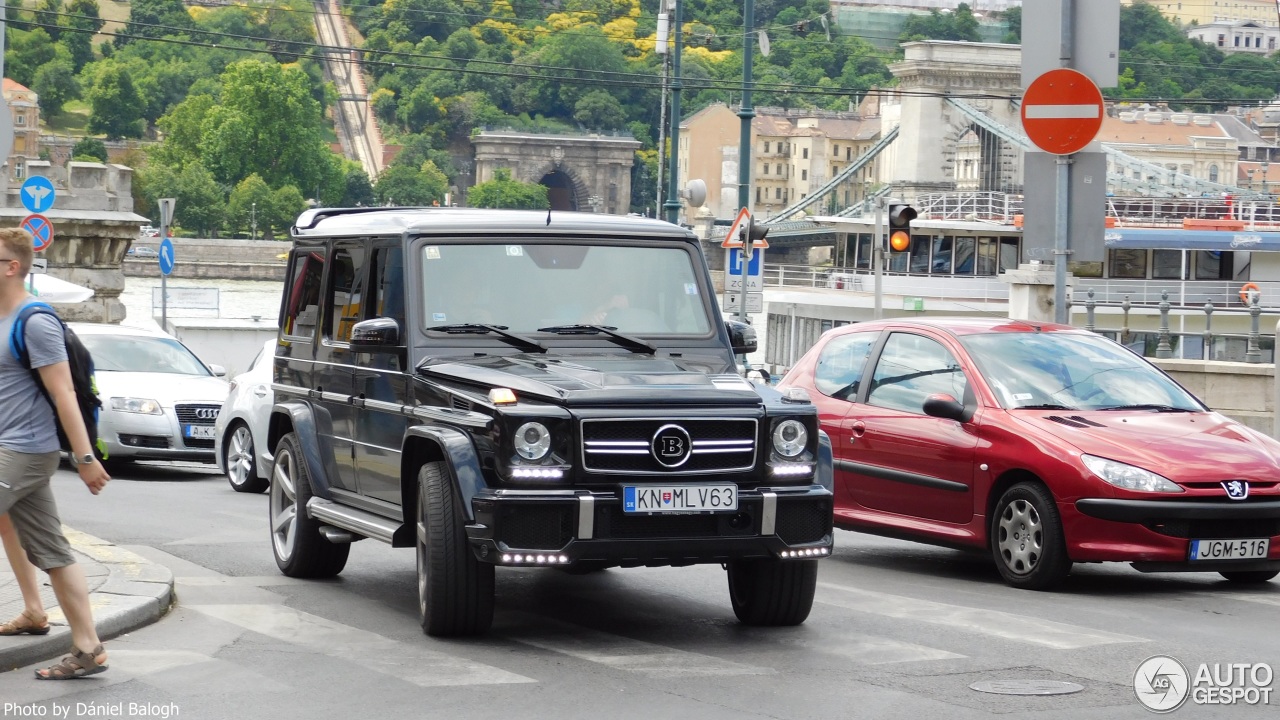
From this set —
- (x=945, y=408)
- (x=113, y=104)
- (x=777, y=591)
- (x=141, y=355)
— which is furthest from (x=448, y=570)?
(x=113, y=104)

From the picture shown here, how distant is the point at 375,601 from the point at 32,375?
9.45 feet

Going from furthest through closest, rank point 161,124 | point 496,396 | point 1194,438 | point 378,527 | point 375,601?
point 161,124, point 1194,438, point 375,601, point 378,527, point 496,396

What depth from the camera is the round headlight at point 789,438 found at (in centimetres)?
805

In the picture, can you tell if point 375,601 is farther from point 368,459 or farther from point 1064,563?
point 1064,563

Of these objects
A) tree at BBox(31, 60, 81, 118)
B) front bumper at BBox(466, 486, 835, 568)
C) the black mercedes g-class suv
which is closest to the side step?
the black mercedes g-class suv

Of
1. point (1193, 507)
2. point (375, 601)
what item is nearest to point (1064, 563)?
point (1193, 507)

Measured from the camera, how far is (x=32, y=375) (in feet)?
22.8

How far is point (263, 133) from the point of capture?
7003 inches

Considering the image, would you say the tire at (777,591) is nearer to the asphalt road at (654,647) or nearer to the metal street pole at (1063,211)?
the asphalt road at (654,647)

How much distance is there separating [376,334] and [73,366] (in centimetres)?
193

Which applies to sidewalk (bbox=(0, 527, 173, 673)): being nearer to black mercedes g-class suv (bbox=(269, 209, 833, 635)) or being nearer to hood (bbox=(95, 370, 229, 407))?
black mercedes g-class suv (bbox=(269, 209, 833, 635))

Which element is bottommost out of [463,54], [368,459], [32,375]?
[368,459]

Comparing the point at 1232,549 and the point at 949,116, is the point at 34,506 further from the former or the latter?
the point at 949,116

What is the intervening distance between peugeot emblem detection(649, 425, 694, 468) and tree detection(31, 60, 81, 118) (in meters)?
201
